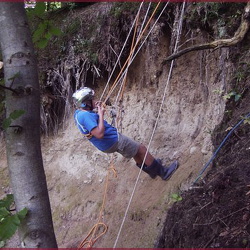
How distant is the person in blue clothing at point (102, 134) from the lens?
4531 millimetres

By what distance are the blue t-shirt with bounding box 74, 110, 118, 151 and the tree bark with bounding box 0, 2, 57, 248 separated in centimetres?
294

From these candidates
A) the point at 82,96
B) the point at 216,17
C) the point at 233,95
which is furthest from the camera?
the point at 216,17

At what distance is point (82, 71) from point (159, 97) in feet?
5.06

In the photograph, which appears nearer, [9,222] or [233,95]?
[9,222]

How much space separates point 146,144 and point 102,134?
145cm

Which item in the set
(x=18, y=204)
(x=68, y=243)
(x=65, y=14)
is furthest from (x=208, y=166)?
(x=65, y=14)

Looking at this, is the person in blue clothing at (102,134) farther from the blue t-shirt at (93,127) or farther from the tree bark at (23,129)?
the tree bark at (23,129)

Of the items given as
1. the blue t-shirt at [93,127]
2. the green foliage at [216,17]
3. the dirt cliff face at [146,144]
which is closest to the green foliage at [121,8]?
the dirt cliff face at [146,144]

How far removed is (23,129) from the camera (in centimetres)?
153

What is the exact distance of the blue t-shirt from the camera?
454 centimetres

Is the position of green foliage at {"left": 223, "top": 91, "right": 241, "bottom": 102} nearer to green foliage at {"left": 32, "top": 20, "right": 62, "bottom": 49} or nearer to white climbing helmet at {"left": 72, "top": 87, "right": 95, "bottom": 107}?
white climbing helmet at {"left": 72, "top": 87, "right": 95, "bottom": 107}

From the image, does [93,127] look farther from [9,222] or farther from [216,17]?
[9,222]

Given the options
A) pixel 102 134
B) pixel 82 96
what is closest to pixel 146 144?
pixel 102 134

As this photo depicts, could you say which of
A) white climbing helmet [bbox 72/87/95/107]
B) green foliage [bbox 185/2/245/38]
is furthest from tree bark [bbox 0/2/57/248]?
green foliage [bbox 185/2/245/38]
